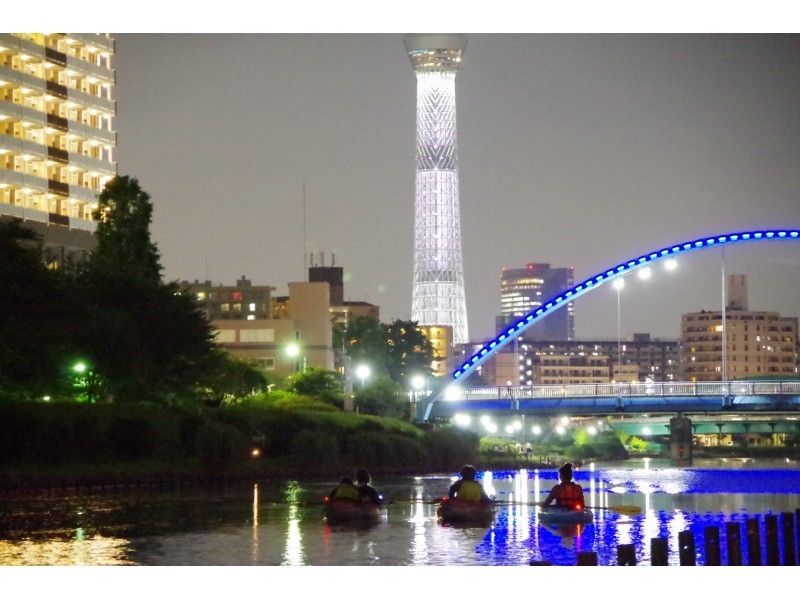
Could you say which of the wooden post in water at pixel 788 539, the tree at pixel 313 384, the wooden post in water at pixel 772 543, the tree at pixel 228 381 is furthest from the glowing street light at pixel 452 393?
the wooden post in water at pixel 772 543

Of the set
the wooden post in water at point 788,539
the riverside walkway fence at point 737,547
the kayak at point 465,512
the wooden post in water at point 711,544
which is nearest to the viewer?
the riverside walkway fence at point 737,547

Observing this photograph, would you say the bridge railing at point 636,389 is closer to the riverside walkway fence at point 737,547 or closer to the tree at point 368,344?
the tree at point 368,344

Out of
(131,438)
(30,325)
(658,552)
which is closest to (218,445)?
(131,438)

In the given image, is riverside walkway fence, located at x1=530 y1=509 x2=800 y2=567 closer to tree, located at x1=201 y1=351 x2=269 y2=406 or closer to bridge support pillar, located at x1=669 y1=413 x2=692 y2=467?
tree, located at x1=201 y1=351 x2=269 y2=406

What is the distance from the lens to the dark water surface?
4219 centimetres

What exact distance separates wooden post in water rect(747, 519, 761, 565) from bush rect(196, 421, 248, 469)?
3872 cm

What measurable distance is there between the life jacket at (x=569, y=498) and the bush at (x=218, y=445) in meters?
24.7

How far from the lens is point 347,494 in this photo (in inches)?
2009

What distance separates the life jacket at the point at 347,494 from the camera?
5097 centimetres

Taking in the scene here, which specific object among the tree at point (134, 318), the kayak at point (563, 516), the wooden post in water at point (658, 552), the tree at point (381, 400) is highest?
the tree at point (134, 318)

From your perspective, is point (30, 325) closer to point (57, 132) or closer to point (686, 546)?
point (686, 546)
